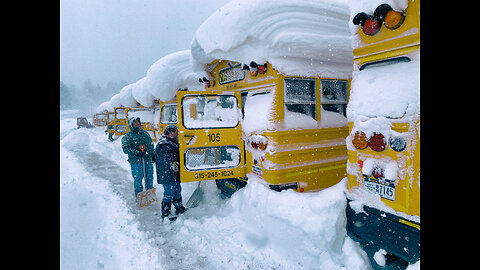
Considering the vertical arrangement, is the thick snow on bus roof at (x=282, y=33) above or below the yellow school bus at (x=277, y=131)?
above

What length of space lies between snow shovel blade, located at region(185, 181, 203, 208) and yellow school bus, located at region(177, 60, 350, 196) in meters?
0.75

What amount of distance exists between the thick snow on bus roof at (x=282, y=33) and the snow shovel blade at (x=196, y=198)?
241 centimetres

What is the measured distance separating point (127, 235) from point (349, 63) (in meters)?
4.06

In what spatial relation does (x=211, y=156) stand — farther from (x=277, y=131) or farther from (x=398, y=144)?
(x=398, y=144)

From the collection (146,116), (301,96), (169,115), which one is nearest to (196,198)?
(301,96)

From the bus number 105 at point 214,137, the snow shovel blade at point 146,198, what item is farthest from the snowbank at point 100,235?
the bus number 105 at point 214,137

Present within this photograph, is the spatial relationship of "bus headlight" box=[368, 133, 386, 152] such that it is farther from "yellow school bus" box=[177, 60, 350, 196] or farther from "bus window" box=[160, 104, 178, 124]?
"bus window" box=[160, 104, 178, 124]

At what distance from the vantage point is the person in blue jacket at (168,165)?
13.9ft

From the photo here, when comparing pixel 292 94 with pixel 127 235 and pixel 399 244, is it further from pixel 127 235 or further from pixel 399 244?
pixel 127 235

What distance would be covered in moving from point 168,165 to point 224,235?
143cm

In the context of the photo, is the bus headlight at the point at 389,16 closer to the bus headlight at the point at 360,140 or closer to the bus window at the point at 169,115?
the bus headlight at the point at 360,140

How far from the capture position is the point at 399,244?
215 centimetres
